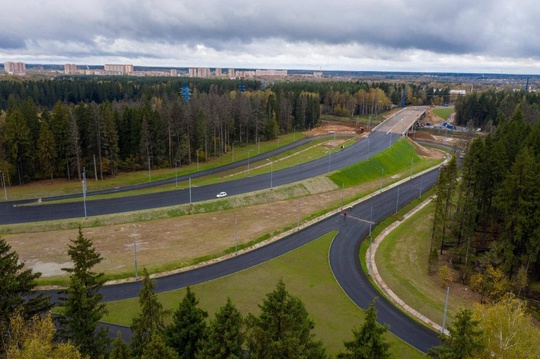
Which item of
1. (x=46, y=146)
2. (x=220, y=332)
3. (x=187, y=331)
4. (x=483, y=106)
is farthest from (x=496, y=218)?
(x=483, y=106)

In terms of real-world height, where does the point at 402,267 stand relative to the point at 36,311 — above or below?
below

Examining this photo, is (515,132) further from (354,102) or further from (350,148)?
(354,102)

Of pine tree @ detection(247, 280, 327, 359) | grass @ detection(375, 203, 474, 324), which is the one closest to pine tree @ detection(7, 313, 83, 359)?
pine tree @ detection(247, 280, 327, 359)

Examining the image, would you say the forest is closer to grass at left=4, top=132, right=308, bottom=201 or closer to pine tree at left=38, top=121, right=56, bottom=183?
pine tree at left=38, top=121, right=56, bottom=183

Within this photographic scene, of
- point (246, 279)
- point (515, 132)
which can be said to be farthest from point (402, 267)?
point (515, 132)

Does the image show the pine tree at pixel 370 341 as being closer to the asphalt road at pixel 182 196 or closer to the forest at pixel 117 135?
the asphalt road at pixel 182 196

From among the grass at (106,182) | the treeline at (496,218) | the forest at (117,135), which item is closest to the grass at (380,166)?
the grass at (106,182)
